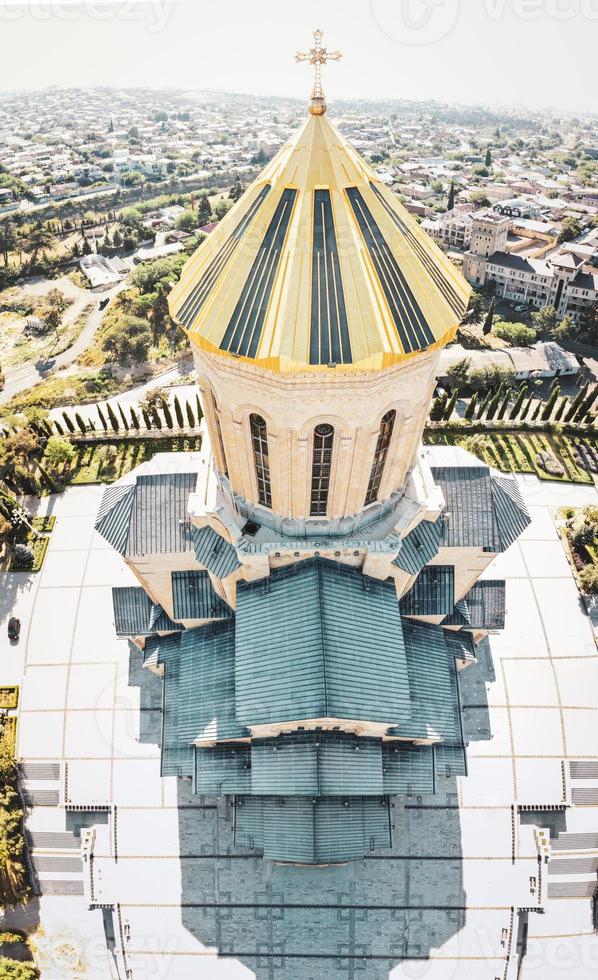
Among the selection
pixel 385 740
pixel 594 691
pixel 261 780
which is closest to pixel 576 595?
pixel 594 691

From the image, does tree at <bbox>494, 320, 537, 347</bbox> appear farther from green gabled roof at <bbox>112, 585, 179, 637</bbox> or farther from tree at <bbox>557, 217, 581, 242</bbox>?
green gabled roof at <bbox>112, 585, 179, 637</bbox>

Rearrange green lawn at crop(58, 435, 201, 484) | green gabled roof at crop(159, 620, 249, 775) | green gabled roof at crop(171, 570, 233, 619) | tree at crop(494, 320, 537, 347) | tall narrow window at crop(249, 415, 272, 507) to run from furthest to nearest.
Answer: tree at crop(494, 320, 537, 347) → green lawn at crop(58, 435, 201, 484) → green gabled roof at crop(171, 570, 233, 619) → green gabled roof at crop(159, 620, 249, 775) → tall narrow window at crop(249, 415, 272, 507)

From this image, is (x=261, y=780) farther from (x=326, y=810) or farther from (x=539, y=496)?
(x=539, y=496)

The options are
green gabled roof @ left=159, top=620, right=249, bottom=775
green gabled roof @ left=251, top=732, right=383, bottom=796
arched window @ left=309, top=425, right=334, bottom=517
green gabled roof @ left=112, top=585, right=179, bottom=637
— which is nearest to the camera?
arched window @ left=309, top=425, right=334, bottom=517

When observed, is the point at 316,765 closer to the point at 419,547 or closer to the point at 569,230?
the point at 419,547

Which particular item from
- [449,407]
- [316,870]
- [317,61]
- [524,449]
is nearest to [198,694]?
[316,870]

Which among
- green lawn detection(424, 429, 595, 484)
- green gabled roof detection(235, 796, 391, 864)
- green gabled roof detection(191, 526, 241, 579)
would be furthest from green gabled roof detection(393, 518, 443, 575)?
green lawn detection(424, 429, 595, 484)

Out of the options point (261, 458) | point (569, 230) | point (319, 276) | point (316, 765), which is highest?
point (569, 230)
